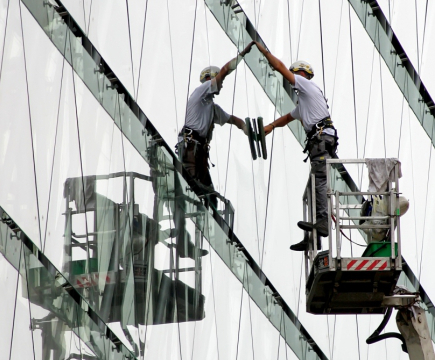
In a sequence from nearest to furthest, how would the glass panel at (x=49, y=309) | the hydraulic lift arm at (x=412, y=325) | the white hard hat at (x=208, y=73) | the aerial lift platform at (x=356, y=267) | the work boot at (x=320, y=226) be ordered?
the glass panel at (x=49, y=309) → the aerial lift platform at (x=356, y=267) → the work boot at (x=320, y=226) → the hydraulic lift arm at (x=412, y=325) → the white hard hat at (x=208, y=73)

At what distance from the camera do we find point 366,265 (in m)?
17.3

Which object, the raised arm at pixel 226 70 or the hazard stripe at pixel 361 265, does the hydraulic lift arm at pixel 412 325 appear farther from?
the raised arm at pixel 226 70

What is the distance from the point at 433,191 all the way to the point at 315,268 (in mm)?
7985

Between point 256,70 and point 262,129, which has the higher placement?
point 256,70

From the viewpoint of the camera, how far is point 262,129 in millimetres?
20109

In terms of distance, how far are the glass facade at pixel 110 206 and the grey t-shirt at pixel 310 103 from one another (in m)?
1.68

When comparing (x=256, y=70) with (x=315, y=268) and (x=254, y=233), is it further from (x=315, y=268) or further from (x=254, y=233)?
(x=315, y=268)

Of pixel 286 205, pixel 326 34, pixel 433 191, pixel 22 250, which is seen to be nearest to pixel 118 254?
pixel 22 250

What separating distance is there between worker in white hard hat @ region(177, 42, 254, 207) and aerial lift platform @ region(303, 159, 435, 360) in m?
1.61

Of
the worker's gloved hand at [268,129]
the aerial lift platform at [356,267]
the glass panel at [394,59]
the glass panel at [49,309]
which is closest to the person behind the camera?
the glass panel at [49,309]

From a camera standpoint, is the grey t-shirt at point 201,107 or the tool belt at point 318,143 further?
the grey t-shirt at point 201,107

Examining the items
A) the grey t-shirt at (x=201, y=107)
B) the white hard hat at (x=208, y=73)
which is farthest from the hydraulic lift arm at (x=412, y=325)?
the white hard hat at (x=208, y=73)

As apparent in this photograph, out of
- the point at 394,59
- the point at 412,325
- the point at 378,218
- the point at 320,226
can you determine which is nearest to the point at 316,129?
the point at 320,226

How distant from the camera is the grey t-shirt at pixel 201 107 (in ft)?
63.9
